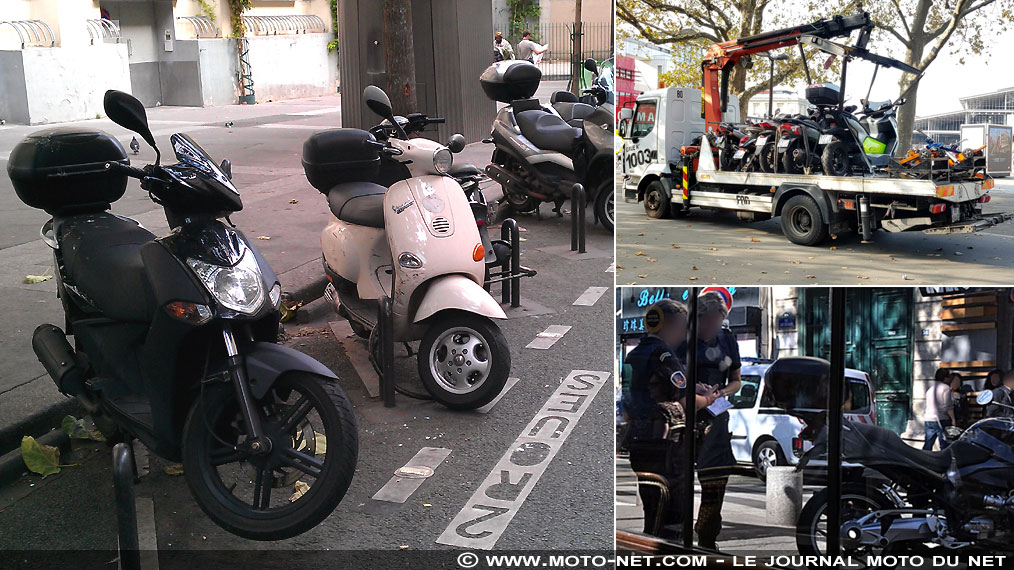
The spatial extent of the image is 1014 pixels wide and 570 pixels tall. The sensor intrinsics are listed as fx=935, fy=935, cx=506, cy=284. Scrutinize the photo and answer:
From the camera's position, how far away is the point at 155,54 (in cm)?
1891

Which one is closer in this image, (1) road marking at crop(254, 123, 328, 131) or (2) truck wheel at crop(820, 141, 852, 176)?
(2) truck wheel at crop(820, 141, 852, 176)

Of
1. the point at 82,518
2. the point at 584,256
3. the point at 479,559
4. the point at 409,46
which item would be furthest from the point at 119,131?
the point at 479,559

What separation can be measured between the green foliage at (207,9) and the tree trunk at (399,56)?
1253cm

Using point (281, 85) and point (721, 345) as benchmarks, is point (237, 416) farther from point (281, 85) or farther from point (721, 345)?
point (281, 85)

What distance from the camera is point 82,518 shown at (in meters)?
3.24

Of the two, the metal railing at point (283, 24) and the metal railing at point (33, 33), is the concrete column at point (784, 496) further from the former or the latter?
the metal railing at point (283, 24)

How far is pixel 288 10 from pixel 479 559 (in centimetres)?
2195

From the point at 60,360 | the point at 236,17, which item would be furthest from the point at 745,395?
the point at 236,17

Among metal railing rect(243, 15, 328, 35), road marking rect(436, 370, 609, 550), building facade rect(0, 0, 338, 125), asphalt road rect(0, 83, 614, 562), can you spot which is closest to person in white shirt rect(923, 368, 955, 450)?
asphalt road rect(0, 83, 614, 562)

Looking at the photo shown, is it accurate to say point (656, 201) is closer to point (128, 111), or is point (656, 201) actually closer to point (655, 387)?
point (655, 387)

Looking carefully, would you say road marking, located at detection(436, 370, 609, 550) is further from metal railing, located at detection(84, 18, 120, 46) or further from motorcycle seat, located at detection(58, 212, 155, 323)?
metal railing, located at detection(84, 18, 120, 46)

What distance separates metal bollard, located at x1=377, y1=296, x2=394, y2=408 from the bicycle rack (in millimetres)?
3286

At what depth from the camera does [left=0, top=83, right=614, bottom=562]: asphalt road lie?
10.2 ft

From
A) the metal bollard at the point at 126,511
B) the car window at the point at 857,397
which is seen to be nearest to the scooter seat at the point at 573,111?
the metal bollard at the point at 126,511
